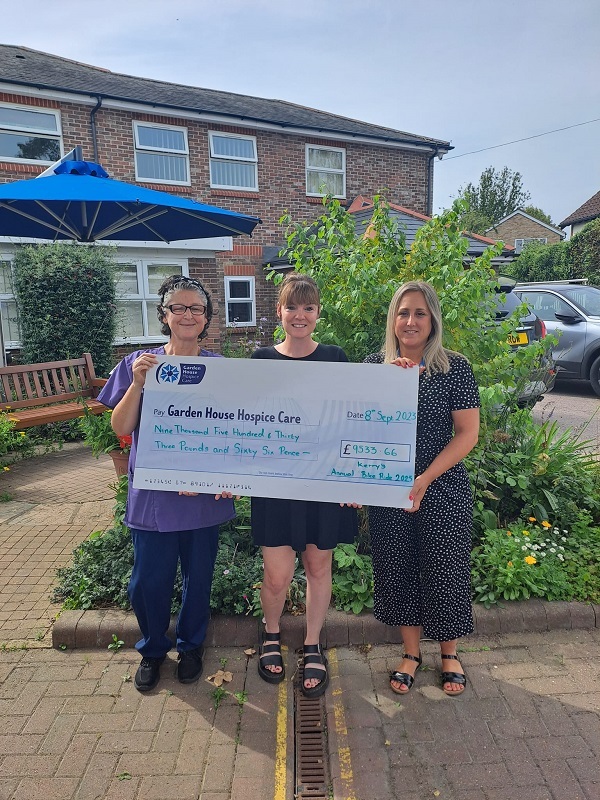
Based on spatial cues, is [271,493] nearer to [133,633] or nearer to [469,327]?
[133,633]

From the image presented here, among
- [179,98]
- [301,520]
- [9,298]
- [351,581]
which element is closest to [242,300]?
[179,98]

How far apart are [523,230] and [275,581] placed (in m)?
47.1

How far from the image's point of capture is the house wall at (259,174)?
11.4 m

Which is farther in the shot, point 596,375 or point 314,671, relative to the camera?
point 596,375

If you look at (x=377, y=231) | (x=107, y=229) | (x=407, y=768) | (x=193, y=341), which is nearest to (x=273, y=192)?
(x=107, y=229)

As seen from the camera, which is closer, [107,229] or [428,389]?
[428,389]

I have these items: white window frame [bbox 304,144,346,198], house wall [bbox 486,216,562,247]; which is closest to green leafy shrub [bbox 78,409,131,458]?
white window frame [bbox 304,144,346,198]

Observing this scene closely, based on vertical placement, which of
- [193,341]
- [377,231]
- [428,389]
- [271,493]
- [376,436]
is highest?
[377,231]

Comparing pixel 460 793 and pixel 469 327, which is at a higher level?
pixel 469 327

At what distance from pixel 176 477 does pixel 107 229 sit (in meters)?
3.39

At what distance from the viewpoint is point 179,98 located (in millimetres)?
12977

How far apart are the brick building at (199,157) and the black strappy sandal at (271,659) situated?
9.30m

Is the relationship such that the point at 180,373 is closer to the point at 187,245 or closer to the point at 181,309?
the point at 181,309

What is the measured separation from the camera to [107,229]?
16.7 feet
